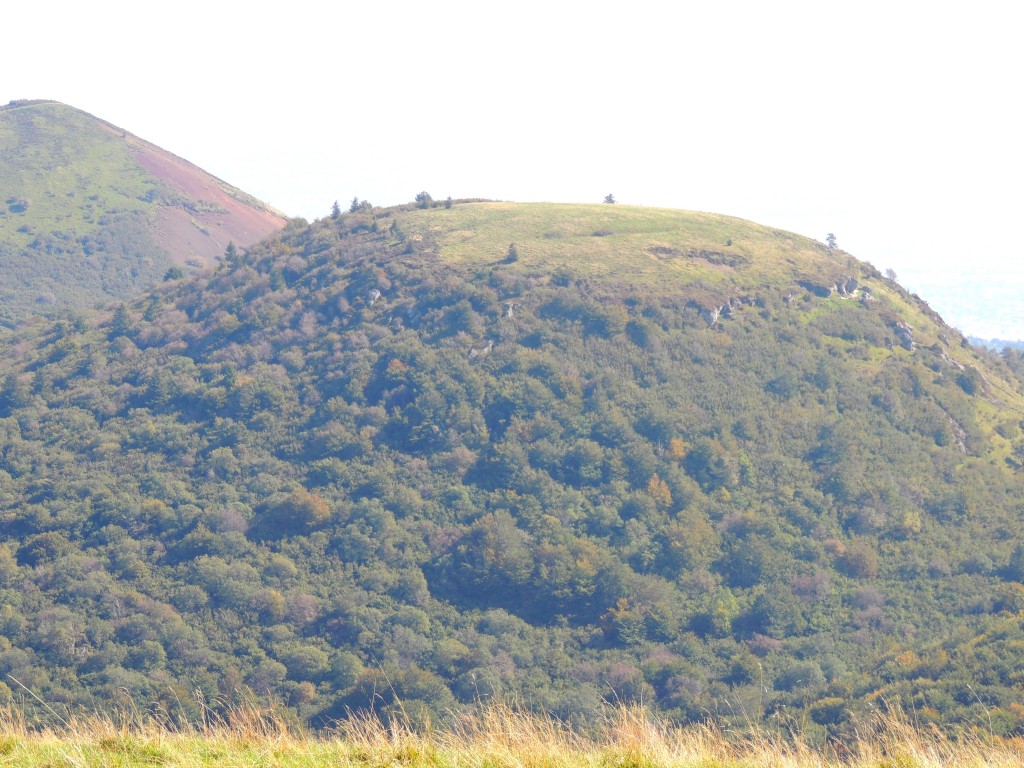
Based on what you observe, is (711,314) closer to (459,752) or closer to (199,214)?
(459,752)

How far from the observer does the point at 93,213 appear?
146 metres

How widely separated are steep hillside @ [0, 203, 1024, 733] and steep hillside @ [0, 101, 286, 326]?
49.3 m

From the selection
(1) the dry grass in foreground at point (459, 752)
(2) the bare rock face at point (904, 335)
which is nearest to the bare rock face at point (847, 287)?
(2) the bare rock face at point (904, 335)

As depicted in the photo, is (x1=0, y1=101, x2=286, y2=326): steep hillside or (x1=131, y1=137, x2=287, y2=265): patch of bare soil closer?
(x1=0, y1=101, x2=286, y2=326): steep hillside

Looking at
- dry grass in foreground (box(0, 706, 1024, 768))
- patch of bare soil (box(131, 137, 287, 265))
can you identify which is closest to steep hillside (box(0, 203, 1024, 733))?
dry grass in foreground (box(0, 706, 1024, 768))

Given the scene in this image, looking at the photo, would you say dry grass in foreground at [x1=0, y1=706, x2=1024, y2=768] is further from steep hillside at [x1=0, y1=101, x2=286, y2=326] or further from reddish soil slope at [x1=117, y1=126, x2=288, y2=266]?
reddish soil slope at [x1=117, y1=126, x2=288, y2=266]

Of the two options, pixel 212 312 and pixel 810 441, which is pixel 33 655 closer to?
pixel 212 312

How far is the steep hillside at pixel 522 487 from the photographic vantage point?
46469mm

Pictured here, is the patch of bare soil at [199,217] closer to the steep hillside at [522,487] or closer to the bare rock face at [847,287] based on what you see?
the steep hillside at [522,487]

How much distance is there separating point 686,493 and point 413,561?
18759 mm

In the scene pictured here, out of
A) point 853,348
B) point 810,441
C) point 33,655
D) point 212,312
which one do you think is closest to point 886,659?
point 810,441

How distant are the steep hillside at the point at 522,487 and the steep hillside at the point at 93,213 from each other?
162ft

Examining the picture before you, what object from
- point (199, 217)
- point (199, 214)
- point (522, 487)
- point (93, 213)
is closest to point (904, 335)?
point (522, 487)

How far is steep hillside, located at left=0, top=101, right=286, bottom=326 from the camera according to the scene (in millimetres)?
129375
